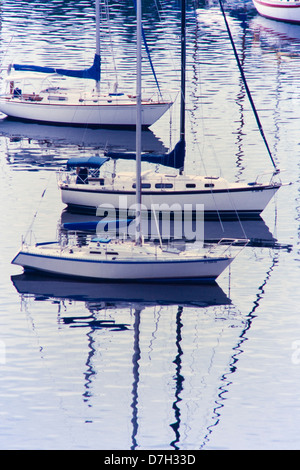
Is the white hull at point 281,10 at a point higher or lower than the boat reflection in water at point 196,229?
higher

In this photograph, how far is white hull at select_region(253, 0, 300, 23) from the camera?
12088 cm

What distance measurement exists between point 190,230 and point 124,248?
8623 mm

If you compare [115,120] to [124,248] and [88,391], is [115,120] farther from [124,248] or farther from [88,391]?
[88,391]

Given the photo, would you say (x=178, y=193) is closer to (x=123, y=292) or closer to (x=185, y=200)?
(x=185, y=200)

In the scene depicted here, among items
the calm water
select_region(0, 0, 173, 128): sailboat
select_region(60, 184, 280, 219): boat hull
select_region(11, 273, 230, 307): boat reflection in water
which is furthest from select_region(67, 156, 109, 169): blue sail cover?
select_region(0, 0, 173, 128): sailboat

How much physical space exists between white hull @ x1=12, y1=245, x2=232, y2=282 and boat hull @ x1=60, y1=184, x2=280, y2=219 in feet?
28.1

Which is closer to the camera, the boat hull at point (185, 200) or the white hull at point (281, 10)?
the boat hull at point (185, 200)

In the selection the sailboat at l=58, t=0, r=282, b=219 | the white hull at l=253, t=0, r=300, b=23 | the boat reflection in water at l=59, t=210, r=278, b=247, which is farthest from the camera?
the white hull at l=253, t=0, r=300, b=23

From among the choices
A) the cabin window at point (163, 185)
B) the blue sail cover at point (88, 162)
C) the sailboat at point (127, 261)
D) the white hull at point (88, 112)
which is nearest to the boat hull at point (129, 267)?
the sailboat at point (127, 261)

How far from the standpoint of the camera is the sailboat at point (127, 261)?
37.2 metres

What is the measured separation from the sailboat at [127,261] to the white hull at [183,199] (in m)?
7.92

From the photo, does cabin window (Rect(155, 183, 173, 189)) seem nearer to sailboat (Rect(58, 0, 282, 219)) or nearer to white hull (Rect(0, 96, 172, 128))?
sailboat (Rect(58, 0, 282, 219))

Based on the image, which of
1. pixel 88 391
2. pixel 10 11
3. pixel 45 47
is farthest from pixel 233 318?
pixel 10 11

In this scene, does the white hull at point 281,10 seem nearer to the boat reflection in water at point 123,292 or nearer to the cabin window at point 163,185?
the cabin window at point 163,185
